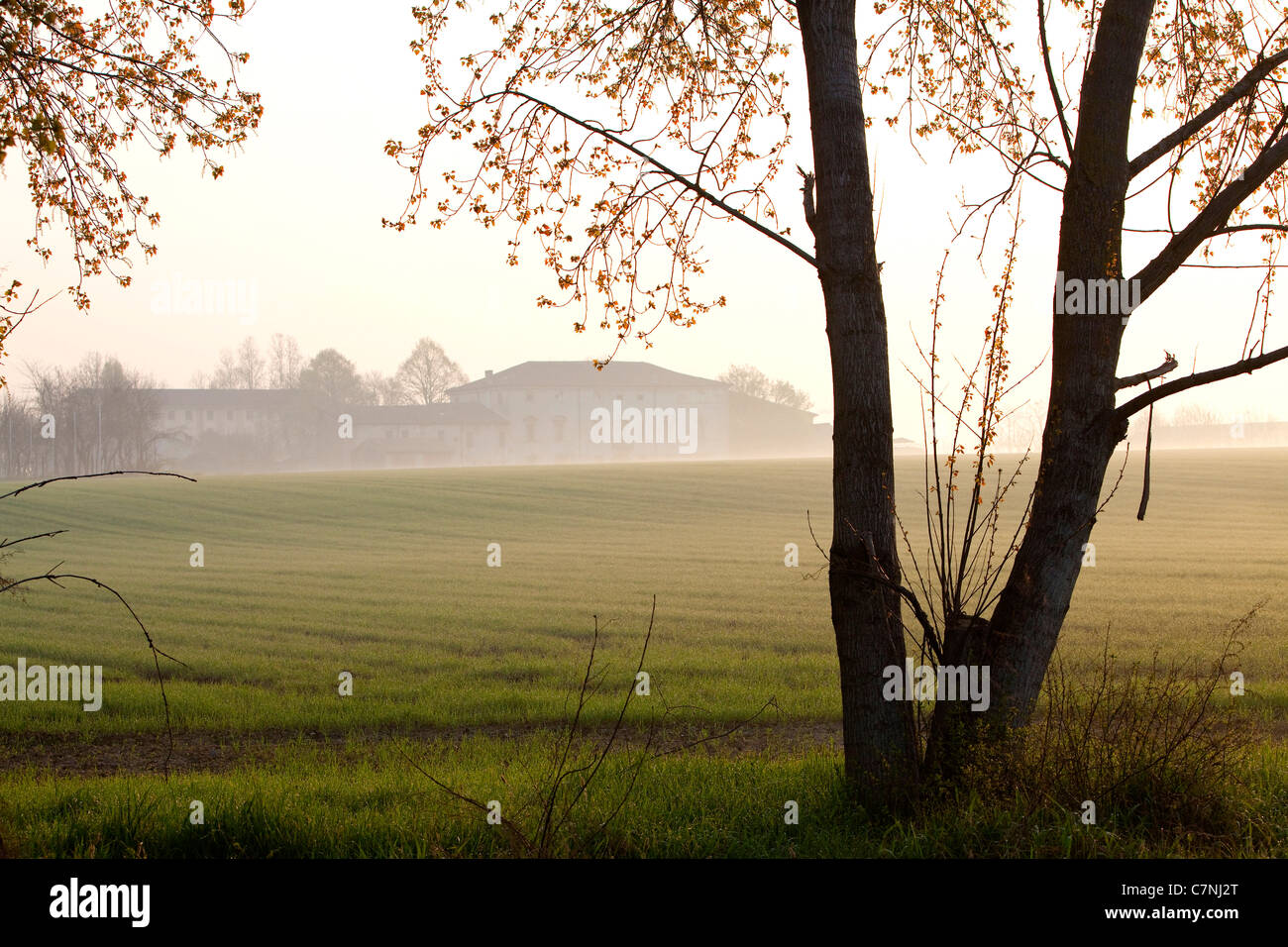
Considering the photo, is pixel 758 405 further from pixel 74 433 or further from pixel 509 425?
pixel 74 433

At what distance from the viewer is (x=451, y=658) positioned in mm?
13555

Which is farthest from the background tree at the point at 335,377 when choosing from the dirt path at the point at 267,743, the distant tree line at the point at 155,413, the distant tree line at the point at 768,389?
the dirt path at the point at 267,743

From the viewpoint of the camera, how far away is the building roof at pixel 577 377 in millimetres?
114787

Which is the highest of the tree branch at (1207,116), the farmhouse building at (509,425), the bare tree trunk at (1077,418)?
the farmhouse building at (509,425)

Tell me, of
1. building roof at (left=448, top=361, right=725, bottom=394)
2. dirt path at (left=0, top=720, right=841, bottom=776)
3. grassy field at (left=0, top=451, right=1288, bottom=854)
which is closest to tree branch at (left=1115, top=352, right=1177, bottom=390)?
grassy field at (left=0, top=451, right=1288, bottom=854)

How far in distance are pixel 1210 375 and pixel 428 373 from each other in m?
121

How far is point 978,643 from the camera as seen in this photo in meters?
5.73

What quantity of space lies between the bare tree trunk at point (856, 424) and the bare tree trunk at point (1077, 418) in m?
0.40

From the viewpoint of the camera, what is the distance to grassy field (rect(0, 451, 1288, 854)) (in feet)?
18.0

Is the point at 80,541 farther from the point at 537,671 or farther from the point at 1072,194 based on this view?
the point at 1072,194

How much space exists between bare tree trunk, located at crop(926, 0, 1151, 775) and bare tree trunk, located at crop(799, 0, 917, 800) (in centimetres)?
40

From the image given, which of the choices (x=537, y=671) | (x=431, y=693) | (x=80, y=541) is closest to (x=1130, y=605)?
(x=537, y=671)

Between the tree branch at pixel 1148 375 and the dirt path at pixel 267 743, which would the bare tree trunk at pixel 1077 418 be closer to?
the tree branch at pixel 1148 375
